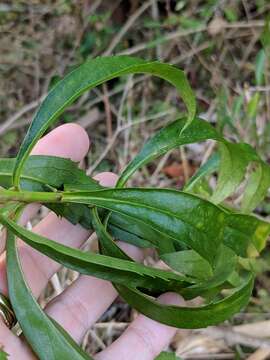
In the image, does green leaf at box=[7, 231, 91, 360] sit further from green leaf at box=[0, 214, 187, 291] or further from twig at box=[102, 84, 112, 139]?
twig at box=[102, 84, 112, 139]

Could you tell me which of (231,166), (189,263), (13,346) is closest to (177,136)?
(231,166)

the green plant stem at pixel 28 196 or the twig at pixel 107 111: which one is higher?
the green plant stem at pixel 28 196

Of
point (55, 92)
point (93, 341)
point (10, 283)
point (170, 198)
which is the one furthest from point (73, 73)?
point (93, 341)

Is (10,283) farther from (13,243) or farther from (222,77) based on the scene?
(222,77)

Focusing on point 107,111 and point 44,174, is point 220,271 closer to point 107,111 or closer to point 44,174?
point 44,174

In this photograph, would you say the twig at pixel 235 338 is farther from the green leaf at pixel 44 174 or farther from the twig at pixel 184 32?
the twig at pixel 184 32

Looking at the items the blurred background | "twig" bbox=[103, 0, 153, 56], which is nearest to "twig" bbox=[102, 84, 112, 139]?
the blurred background

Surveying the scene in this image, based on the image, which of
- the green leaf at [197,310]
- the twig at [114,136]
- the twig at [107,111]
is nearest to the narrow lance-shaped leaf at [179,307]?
the green leaf at [197,310]
